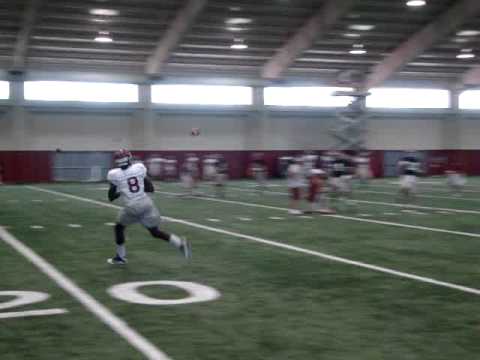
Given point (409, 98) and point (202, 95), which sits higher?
point (202, 95)

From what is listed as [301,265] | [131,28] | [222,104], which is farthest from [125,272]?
[222,104]

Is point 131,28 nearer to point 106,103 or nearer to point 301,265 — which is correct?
point 106,103

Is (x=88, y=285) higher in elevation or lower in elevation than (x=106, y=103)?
lower

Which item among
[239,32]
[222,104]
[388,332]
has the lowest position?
[388,332]

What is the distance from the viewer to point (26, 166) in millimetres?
32406

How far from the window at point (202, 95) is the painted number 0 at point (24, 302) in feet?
92.4

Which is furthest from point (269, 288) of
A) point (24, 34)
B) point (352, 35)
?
point (352, 35)

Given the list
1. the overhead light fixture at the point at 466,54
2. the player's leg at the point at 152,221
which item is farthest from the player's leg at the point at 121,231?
the overhead light fixture at the point at 466,54

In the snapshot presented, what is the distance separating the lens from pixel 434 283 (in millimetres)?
7484

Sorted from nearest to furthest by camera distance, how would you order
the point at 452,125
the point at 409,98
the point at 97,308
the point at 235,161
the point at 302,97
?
the point at 97,308 → the point at 235,161 → the point at 302,97 → the point at 409,98 → the point at 452,125

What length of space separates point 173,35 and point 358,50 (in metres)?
9.66

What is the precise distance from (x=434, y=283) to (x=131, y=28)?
76.6 ft

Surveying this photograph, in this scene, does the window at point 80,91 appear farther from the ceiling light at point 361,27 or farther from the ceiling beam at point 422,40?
the ceiling beam at point 422,40

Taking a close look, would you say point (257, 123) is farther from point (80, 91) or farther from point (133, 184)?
point (133, 184)
